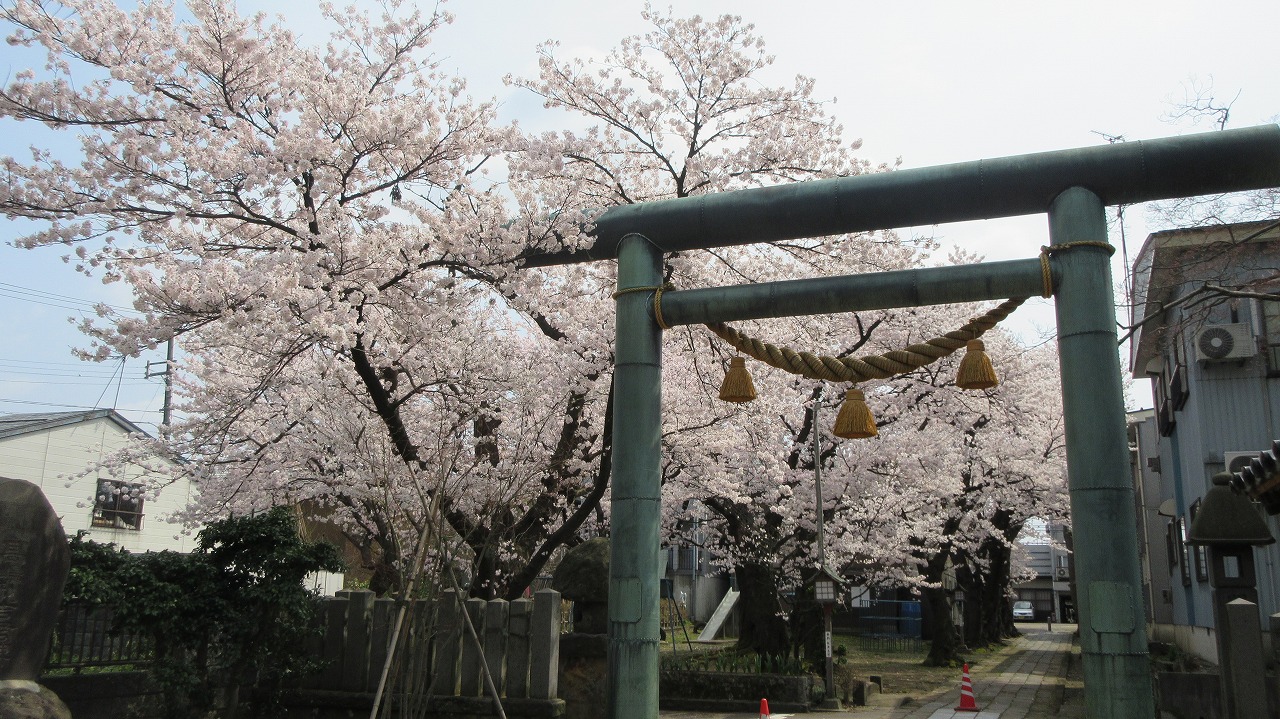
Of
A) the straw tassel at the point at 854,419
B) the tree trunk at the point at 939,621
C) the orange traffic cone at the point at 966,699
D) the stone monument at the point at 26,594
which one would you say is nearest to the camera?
the stone monument at the point at 26,594

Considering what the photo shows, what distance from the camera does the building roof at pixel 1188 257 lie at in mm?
10672

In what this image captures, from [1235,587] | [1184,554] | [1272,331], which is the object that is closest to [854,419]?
[1235,587]

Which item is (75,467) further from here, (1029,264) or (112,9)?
(1029,264)

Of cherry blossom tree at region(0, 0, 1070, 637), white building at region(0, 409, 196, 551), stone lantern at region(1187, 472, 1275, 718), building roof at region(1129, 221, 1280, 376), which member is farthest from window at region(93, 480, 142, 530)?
stone lantern at region(1187, 472, 1275, 718)

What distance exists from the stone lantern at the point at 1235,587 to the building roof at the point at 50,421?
66.9ft

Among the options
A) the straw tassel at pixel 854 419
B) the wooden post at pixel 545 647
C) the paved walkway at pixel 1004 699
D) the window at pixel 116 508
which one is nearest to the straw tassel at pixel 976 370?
the straw tassel at pixel 854 419

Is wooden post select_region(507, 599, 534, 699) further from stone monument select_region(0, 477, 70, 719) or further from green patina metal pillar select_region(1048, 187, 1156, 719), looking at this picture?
green patina metal pillar select_region(1048, 187, 1156, 719)

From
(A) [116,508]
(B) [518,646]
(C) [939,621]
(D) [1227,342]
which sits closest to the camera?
(B) [518,646]

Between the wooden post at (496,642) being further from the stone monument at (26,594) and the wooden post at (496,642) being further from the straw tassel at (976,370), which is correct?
the straw tassel at (976,370)

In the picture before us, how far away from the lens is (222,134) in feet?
27.6

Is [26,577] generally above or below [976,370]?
below

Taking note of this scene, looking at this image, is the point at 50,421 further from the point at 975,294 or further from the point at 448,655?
the point at 975,294

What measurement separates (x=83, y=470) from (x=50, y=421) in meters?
1.46

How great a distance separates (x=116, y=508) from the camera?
22219 millimetres
